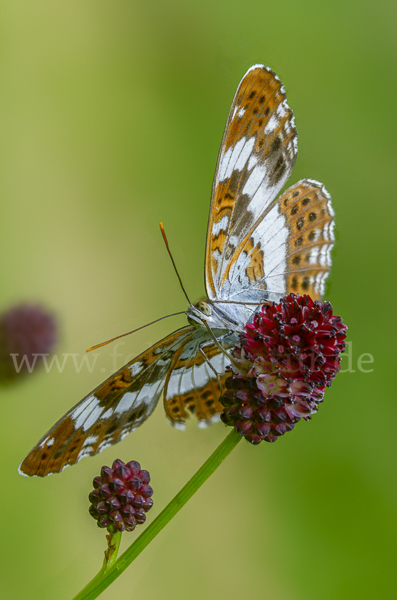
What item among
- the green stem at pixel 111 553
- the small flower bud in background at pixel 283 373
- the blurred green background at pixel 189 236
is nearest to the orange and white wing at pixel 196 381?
the small flower bud in background at pixel 283 373

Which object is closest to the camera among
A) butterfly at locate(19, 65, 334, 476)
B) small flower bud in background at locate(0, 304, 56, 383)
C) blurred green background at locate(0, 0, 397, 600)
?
butterfly at locate(19, 65, 334, 476)

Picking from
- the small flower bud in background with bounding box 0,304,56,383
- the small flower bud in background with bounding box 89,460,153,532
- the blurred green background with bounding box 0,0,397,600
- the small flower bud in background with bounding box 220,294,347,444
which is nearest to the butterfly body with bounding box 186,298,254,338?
the small flower bud in background with bounding box 220,294,347,444

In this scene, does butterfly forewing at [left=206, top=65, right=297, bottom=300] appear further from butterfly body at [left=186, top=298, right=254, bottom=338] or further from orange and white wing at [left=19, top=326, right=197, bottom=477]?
orange and white wing at [left=19, top=326, right=197, bottom=477]

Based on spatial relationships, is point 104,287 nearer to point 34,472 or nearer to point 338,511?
point 338,511

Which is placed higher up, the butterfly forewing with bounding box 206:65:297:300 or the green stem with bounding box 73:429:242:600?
the butterfly forewing with bounding box 206:65:297:300

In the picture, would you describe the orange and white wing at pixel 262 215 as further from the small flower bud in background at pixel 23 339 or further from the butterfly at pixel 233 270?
the small flower bud in background at pixel 23 339

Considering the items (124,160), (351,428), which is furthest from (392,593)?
(124,160)

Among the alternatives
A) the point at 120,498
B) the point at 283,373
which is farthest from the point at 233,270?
the point at 120,498
